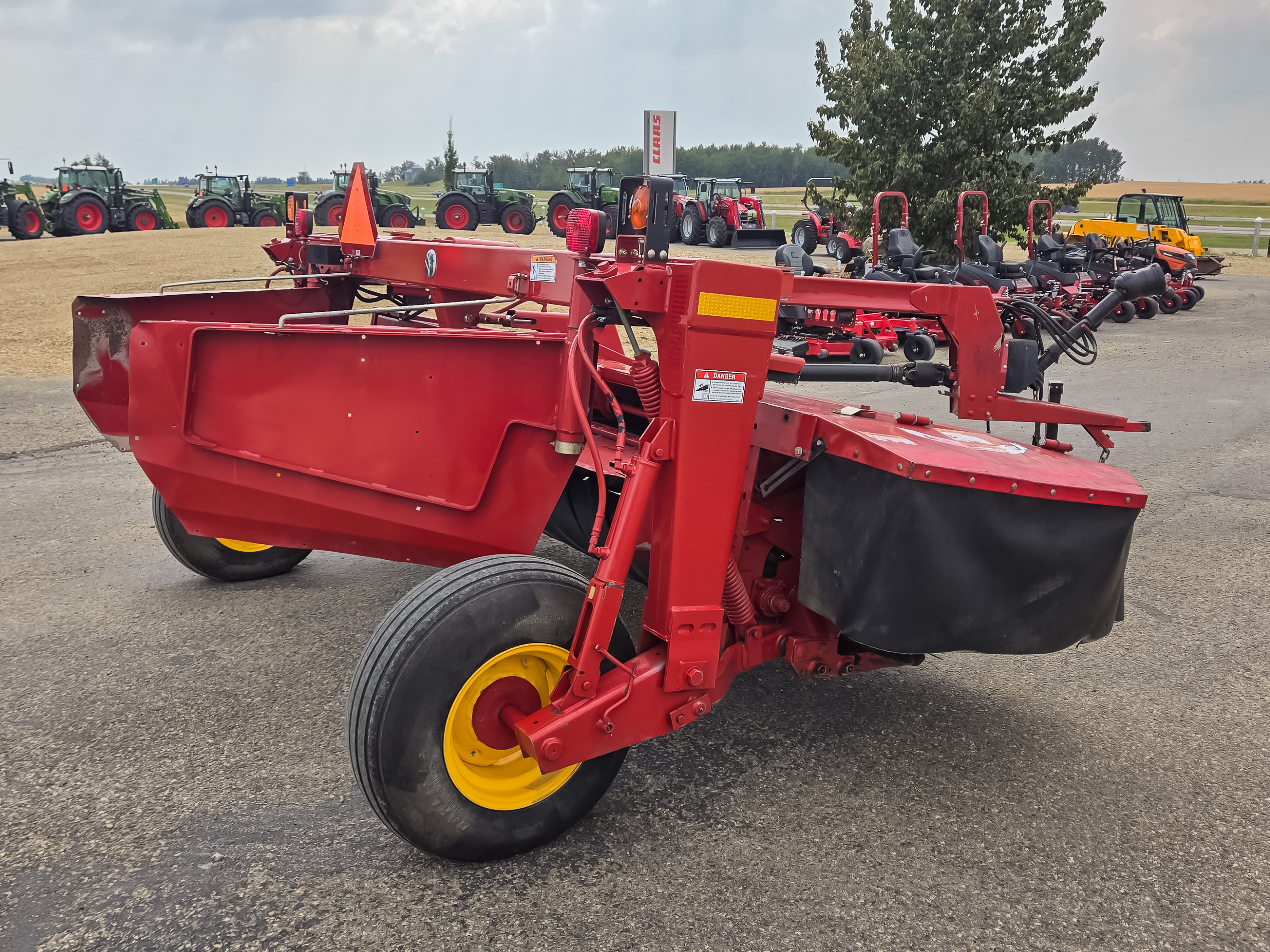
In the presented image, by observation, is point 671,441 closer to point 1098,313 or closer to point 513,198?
point 1098,313

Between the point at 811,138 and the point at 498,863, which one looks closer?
the point at 498,863

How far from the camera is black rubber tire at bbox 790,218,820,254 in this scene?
21952 millimetres

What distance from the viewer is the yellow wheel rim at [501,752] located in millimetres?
2379

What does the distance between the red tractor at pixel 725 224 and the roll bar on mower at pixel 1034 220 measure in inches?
309

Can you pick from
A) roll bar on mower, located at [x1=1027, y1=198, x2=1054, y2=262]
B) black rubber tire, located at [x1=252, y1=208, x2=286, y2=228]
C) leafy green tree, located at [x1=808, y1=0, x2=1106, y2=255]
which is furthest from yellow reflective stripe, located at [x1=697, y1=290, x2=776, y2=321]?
black rubber tire, located at [x1=252, y1=208, x2=286, y2=228]

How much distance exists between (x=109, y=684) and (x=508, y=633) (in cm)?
184

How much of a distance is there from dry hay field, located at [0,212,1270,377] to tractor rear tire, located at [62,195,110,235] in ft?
4.77

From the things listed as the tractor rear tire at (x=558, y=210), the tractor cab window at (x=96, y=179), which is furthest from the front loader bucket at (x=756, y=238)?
the tractor cab window at (x=96, y=179)

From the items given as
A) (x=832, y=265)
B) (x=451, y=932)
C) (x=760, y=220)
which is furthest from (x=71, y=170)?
(x=451, y=932)

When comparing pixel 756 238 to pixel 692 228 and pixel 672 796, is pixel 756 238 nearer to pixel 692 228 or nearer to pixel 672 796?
pixel 692 228

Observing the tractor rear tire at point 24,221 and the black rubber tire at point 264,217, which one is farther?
the black rubber tire at point 264,217

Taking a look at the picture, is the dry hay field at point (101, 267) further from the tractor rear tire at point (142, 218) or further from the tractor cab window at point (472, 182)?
the tractor cab window at point (472, 182)

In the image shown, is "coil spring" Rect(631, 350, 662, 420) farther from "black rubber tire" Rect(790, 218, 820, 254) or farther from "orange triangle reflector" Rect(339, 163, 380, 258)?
"black rubber tire" Rect(790, 218, 820, 254)

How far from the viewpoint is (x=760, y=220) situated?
1083 inches
